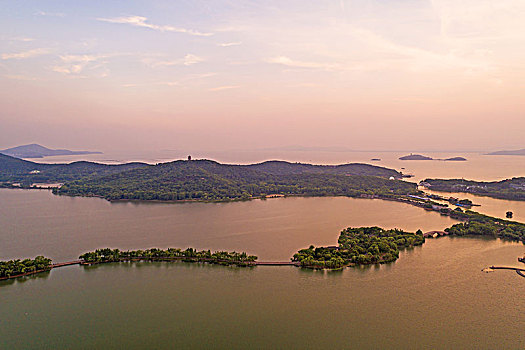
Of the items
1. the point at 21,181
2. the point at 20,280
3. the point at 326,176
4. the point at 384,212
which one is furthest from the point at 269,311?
the point at 21,181

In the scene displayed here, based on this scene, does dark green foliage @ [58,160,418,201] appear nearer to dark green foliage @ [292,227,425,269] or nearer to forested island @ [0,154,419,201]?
forested island @ [0,154,419,201]

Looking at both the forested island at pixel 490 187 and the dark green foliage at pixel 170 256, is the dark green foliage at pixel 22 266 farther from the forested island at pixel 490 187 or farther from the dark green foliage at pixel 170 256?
the forested island at pixel 490 187

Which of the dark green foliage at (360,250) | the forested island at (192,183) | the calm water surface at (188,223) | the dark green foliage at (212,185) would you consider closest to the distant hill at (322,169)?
the forested island at (192,183)

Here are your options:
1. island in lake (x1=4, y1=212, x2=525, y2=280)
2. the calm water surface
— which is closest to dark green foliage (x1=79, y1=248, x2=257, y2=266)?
island in lake (x1=4, y1=212, x2=525, y2=280)

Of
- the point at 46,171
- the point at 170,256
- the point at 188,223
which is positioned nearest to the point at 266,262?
the point at 170,256

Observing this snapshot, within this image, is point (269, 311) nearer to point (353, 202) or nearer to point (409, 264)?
point (409, 264)
